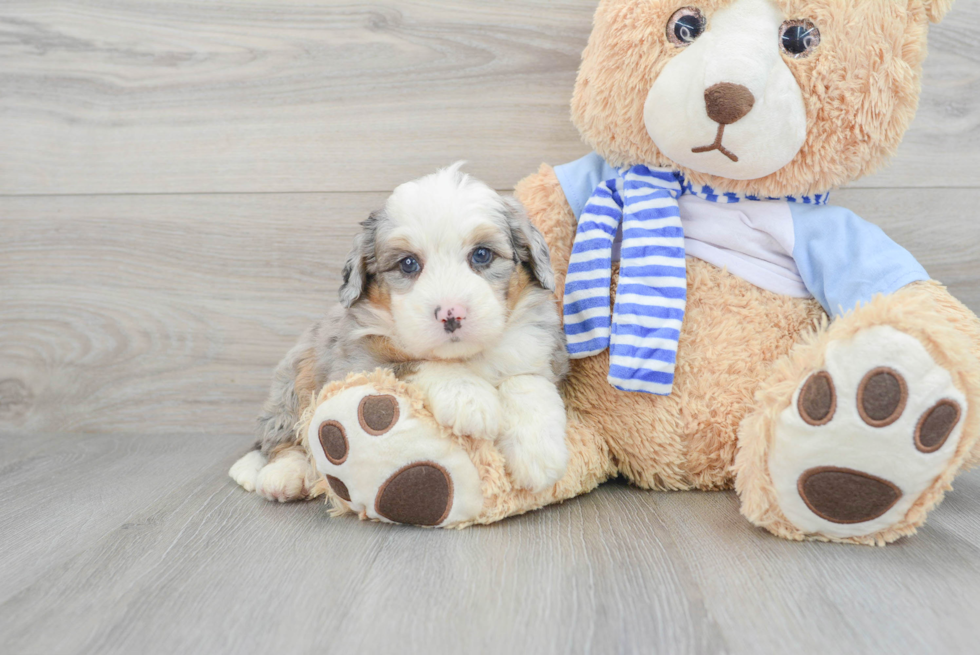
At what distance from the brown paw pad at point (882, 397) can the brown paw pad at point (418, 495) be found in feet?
2.50

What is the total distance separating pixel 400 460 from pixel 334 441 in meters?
0.14

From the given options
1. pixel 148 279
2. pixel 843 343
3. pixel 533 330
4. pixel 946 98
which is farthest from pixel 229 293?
pixel 946 98

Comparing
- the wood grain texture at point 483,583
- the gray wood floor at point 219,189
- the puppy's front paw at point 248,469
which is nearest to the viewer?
the wood grain texture at point 483,583

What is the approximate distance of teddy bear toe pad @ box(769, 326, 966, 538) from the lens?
4.01 feet

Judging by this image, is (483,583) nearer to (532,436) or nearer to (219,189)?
(532,436)

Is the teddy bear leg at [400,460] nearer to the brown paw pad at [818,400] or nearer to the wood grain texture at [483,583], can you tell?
the wood grain texture at [483,583]

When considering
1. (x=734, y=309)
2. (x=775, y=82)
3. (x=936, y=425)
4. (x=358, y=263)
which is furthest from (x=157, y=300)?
(x=936, y=425)

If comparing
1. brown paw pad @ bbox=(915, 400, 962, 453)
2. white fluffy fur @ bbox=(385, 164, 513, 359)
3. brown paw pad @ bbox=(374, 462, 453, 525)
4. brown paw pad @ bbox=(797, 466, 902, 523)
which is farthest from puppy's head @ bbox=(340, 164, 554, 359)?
brown paw pad @ bbox=(915, 400, 962, 453)

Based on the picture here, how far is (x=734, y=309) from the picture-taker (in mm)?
1664

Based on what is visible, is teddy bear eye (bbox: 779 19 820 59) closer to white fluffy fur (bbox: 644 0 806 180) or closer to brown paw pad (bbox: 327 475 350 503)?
white fluffy fur (bbox: 644 0 806 180)

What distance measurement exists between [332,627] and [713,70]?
126cm

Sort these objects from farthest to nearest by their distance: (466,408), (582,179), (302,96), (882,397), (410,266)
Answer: (302,96), (582,179), (410,266), (466,408), (882,397)

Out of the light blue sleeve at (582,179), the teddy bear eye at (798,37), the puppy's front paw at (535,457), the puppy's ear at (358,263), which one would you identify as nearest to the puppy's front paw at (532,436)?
the puppy's front paw at (535,457)

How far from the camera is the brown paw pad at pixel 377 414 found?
1.39 metres
